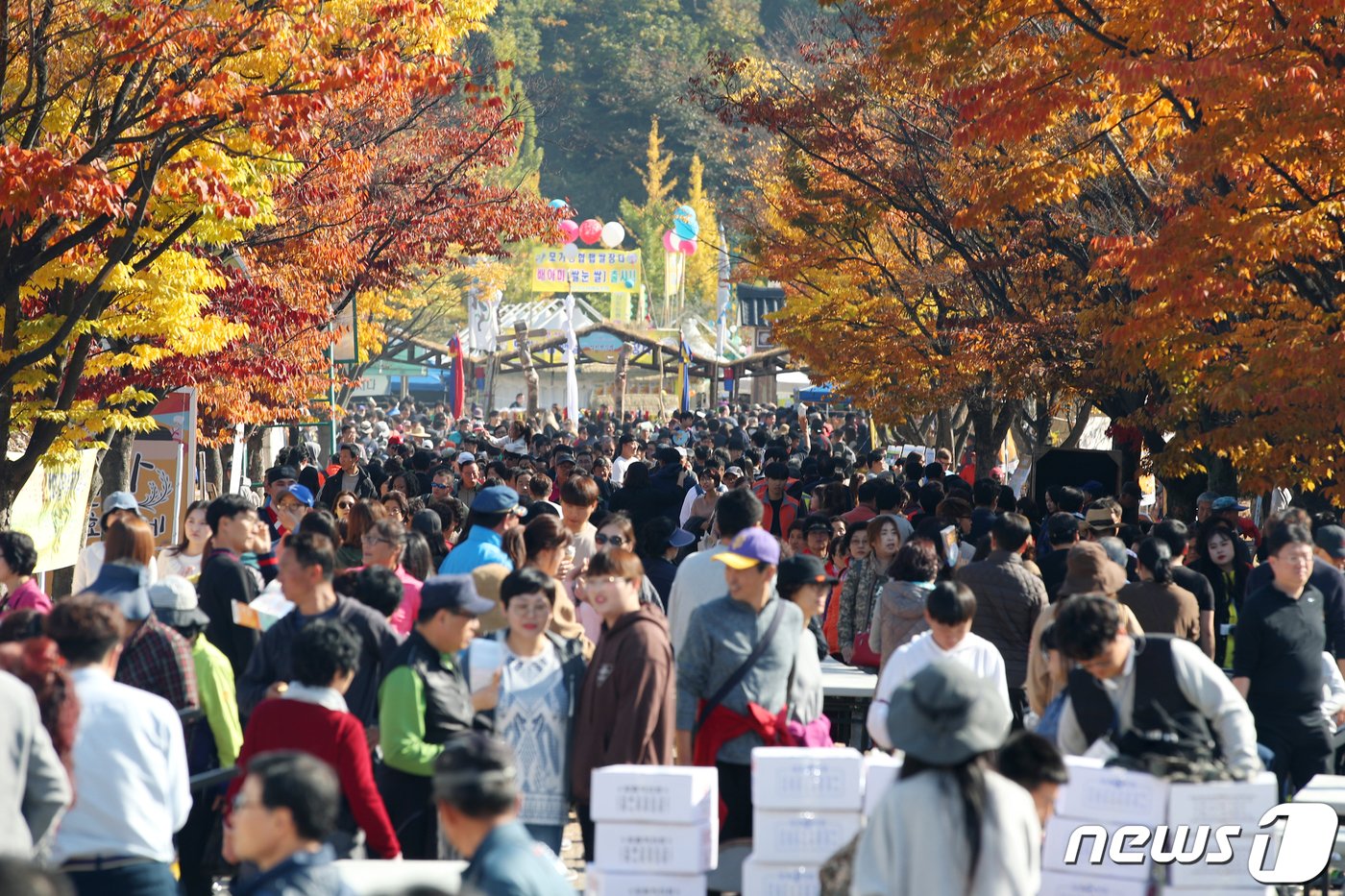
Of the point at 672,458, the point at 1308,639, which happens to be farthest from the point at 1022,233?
the point at 1308,639

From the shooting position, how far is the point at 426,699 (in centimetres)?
571

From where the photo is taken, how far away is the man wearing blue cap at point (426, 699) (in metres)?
5.62

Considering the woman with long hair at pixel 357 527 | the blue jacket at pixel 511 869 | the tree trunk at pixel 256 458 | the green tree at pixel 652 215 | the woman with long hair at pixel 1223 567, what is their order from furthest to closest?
the green tree at pixel 652 215 → the tree trunk at pixel 256 458 → the woman with long hair at pixel 1223 567 → the woman with long hair at pixel 357 527 → the blue jacket at pixel 511 869

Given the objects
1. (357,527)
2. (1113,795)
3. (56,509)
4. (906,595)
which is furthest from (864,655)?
(56,509)

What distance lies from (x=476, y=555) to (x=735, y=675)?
7.19ft

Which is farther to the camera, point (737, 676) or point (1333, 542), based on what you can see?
point (1333, 542)

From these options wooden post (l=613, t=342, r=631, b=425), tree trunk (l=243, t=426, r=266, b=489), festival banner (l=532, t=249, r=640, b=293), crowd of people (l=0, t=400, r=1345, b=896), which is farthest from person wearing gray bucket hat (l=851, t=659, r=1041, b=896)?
festival banner (l=532, t=249, r=640, b=293)

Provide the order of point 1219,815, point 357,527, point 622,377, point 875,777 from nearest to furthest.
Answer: point 1219,815
point 875,777
point 357,527
point 622,377

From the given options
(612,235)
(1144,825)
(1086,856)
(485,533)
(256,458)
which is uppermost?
(612,235)

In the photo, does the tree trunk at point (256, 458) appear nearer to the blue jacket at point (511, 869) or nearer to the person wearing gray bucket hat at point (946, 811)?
the blue jacket at point (511, 869)

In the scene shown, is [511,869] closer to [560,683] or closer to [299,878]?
[299,878]

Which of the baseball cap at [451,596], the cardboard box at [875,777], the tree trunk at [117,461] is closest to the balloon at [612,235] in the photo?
the tree trunk at [117,461]

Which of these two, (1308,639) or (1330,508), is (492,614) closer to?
(1308,639)

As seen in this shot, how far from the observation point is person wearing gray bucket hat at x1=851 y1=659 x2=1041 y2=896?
12.0ft
